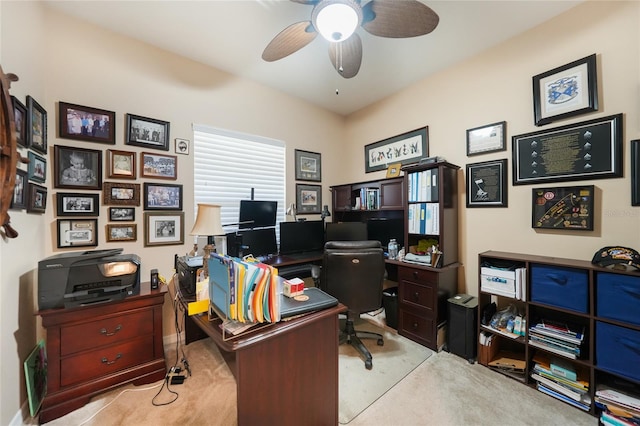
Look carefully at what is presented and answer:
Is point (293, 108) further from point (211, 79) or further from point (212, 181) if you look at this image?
point (212, 181)

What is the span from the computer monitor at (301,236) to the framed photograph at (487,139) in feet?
6.43

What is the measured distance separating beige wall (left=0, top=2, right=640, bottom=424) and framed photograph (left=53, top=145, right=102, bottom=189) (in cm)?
7

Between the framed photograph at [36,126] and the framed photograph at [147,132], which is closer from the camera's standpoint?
the framed photograph at [36,126]

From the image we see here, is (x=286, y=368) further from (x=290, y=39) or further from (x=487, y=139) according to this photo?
(x=487, y=139)

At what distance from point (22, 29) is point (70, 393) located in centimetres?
240

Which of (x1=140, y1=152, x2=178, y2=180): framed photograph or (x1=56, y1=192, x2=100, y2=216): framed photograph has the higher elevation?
(x1=140, y1=152, x2=178, y2=180): framed photograph

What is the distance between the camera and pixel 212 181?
8.82 feet

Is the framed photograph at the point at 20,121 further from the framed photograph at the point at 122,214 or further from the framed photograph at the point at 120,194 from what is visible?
the framed photograph at the point at 122,214

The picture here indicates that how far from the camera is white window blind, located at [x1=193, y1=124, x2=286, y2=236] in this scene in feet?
8.57

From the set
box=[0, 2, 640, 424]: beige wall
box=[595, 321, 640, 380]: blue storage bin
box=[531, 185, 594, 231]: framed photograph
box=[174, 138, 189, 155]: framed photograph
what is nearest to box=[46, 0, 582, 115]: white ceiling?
box=[0, 2, 640, 424]: beige wall

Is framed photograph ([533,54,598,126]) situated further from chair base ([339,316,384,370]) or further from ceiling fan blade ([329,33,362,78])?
chair base ([339,316,384,370])

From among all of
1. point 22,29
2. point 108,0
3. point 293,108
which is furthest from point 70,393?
point 293,108

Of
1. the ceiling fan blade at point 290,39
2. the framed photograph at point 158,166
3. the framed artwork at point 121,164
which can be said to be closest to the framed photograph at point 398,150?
the ceiling fan blade at point 290,39

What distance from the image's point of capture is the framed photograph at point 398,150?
113 inches
